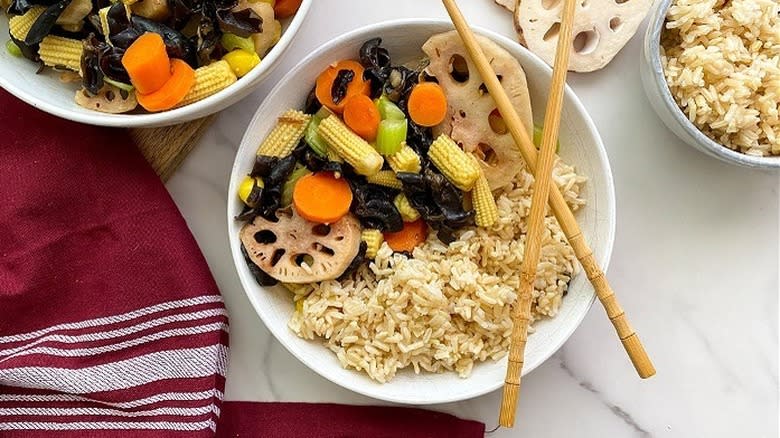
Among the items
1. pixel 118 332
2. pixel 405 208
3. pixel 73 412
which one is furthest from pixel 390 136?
pixel 73 412

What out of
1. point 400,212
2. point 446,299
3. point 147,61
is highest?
point 147,61

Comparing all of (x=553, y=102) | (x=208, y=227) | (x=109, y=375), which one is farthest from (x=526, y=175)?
(x=109, y=375)

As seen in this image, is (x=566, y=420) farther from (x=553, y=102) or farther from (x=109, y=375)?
(x=109, y=375)

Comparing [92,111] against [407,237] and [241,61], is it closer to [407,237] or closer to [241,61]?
[241,61]

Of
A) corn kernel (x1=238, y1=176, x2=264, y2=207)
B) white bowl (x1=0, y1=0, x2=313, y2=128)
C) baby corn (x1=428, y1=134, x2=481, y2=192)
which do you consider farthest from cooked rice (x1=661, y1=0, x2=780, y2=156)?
corn kernel (x1=238, y1=176, x2=264, y2=207)

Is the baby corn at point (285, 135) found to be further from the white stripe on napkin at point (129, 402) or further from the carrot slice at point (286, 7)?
the white stripe on napkin at point (129, 402)

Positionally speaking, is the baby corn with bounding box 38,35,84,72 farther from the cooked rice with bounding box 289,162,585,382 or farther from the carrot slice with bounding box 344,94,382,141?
the cooked rice with bounding box 289,162,585,382
